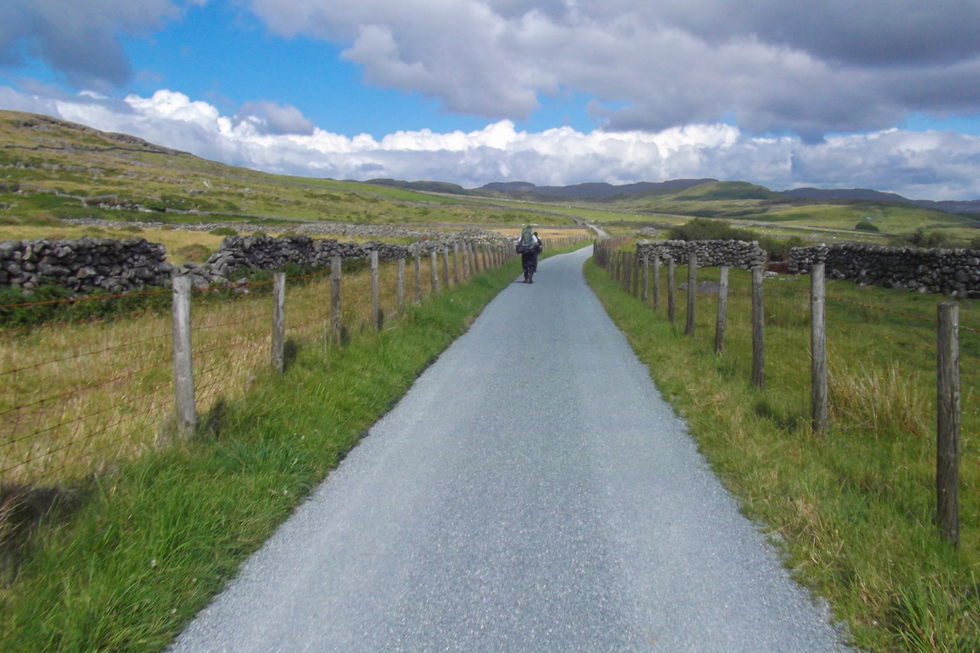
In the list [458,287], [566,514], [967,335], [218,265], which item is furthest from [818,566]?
[218,265]

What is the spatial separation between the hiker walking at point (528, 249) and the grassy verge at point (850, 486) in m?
15.3

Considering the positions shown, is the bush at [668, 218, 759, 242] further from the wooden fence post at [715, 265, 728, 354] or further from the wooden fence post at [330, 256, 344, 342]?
the wooden fence post at [330, 256, 344, 342]

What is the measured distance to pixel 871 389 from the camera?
23.4 ft

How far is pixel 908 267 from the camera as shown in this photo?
22891 mm

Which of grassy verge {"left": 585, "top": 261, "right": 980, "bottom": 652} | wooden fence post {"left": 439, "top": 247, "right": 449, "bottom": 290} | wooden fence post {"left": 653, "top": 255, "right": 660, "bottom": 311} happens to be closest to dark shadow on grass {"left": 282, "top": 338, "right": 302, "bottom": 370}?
grassy verge {"left": 585, "top": 261, "right": 980, "bottom": 652}

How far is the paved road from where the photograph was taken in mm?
3529

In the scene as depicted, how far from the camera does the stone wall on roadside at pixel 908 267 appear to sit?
21.0 meters

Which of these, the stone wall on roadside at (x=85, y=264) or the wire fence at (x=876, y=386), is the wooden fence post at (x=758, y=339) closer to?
the wire fence at (x=876, y=386)

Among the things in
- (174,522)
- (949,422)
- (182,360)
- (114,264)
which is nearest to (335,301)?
(182,360)

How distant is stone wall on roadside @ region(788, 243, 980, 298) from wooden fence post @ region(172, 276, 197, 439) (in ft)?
73.0

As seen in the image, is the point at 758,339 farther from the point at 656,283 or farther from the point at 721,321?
the point at 656,283

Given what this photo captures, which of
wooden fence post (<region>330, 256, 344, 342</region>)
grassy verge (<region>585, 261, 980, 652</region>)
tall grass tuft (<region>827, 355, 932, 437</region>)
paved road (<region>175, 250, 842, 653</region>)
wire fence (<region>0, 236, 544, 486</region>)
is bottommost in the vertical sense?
paved road (<region>175, 250, 842, 653</region>)

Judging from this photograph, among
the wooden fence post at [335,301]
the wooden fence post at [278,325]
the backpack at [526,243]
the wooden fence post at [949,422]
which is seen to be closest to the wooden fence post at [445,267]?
the backpack at [526,243]

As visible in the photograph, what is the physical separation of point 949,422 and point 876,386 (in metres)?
2.68
